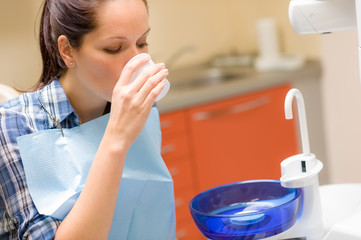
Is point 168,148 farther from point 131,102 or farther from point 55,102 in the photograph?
point 131,102

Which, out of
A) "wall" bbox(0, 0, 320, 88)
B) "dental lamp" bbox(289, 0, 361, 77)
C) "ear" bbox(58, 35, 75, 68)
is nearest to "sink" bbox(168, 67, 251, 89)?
"wall" bbox(0, 0, 320, 88)

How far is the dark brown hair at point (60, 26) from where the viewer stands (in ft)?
4.12

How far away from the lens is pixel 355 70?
8.96 feet

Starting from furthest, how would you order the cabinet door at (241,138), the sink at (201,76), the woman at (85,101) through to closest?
the sink at (201,76) → the cabinet door at (241,138) → the woman at (85,101)

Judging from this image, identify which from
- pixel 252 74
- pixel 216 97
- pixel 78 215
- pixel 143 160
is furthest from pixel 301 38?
pixel 78 215

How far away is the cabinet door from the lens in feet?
9.07

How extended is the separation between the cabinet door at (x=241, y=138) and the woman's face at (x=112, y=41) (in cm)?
145

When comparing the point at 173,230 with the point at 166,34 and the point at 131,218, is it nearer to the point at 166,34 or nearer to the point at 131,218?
the point at 131,218

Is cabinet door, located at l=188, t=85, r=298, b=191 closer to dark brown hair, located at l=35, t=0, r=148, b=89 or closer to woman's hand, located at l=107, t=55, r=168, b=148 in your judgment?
dark brown hair, located at l=35, t=0, r=148, b=89

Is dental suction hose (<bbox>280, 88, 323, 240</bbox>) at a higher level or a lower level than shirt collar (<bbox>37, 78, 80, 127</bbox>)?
lower

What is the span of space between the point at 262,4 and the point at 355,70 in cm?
86

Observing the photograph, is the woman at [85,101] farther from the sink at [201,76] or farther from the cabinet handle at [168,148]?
the sink at [201,76]

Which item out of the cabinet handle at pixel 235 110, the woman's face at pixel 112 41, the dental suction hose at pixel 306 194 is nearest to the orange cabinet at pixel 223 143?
the cabinet handle at pixel 235 110

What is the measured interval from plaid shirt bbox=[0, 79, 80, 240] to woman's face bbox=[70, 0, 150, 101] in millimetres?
120
